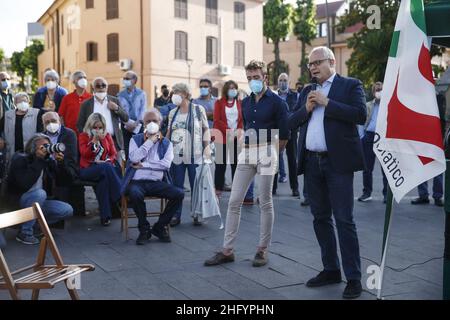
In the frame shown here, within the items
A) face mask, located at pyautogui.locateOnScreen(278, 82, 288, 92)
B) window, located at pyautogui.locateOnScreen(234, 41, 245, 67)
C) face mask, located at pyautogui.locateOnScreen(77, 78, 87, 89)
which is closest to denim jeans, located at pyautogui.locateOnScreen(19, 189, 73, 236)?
face mask, located at pyautogui.locateOnScreen(77, 78, 87, 89)


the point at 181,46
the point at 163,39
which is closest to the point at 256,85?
the point at 163,39

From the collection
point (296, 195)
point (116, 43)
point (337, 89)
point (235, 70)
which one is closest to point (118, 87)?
point (116, 43)

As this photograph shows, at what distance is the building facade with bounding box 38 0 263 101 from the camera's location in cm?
3662

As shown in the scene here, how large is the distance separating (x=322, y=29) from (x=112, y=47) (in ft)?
82.3

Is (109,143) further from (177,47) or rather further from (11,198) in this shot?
(177,47)

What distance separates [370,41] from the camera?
25078 mm

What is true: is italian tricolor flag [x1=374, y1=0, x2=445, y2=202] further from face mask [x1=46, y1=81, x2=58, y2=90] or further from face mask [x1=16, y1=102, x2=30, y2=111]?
face mask [x1=46, y1=81, x2=58, y2=90]

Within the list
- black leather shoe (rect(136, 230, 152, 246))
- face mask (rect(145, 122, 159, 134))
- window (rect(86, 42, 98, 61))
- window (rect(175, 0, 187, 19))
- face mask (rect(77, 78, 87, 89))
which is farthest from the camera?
window (rect(86, 42, 98, 61))

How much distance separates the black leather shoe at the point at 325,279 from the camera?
16.5ft

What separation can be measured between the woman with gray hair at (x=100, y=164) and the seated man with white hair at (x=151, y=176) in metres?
0.82

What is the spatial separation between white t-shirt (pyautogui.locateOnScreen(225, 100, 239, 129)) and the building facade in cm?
2735

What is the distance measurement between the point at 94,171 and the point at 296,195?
3.66 metres

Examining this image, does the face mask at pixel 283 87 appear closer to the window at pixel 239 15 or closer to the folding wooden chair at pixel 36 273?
the folding wooden chair at pixel 36 273

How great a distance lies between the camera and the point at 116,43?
125 ft
